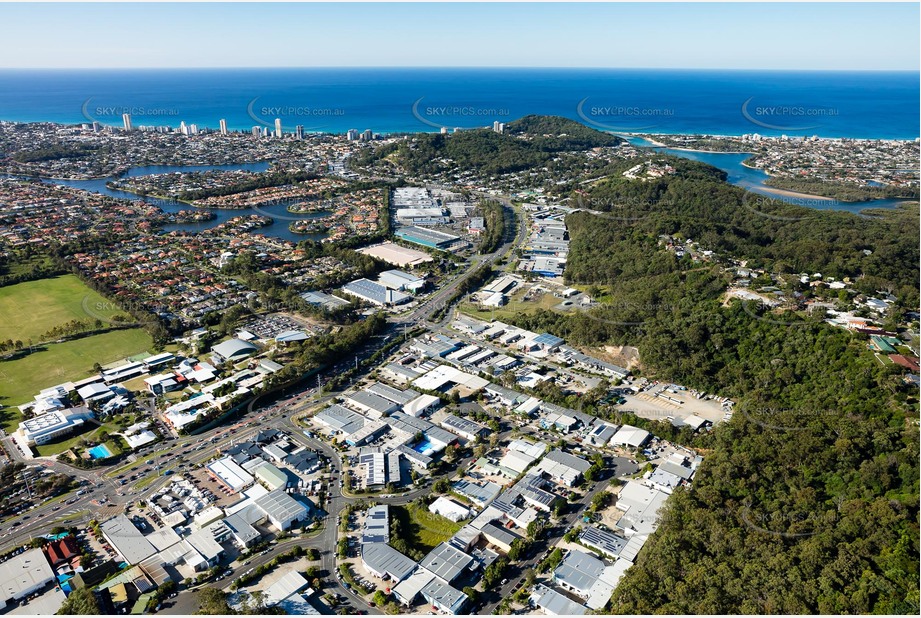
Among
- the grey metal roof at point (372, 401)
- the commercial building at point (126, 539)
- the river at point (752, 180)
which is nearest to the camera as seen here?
the commercial building at point (126, 539)

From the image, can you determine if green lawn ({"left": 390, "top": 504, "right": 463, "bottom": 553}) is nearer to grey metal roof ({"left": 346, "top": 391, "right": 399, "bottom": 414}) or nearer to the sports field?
grey metal roof ({"left": 346, "top": 391, "right": 399, "bottom": 414})

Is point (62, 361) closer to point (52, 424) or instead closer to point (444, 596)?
point (52, 424)

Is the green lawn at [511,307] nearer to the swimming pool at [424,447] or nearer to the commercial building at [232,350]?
the swimming pool at [424,447]

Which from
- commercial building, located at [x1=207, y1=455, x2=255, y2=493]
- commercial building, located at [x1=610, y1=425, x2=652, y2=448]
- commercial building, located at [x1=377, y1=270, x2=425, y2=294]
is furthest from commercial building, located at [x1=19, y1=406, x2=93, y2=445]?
commercial building, located at [x1=610, y1=425, x2=652, y2=448]

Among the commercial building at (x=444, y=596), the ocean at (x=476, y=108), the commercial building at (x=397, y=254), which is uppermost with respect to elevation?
the ocean at (x=476, y=108)

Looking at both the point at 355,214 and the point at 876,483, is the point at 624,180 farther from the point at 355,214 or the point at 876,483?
the point at 876,483

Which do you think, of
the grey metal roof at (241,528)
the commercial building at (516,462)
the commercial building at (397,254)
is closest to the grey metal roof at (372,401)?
the commercial building at (516,462)

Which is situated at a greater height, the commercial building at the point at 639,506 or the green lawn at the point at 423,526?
the commercial building at the point at 639,506
